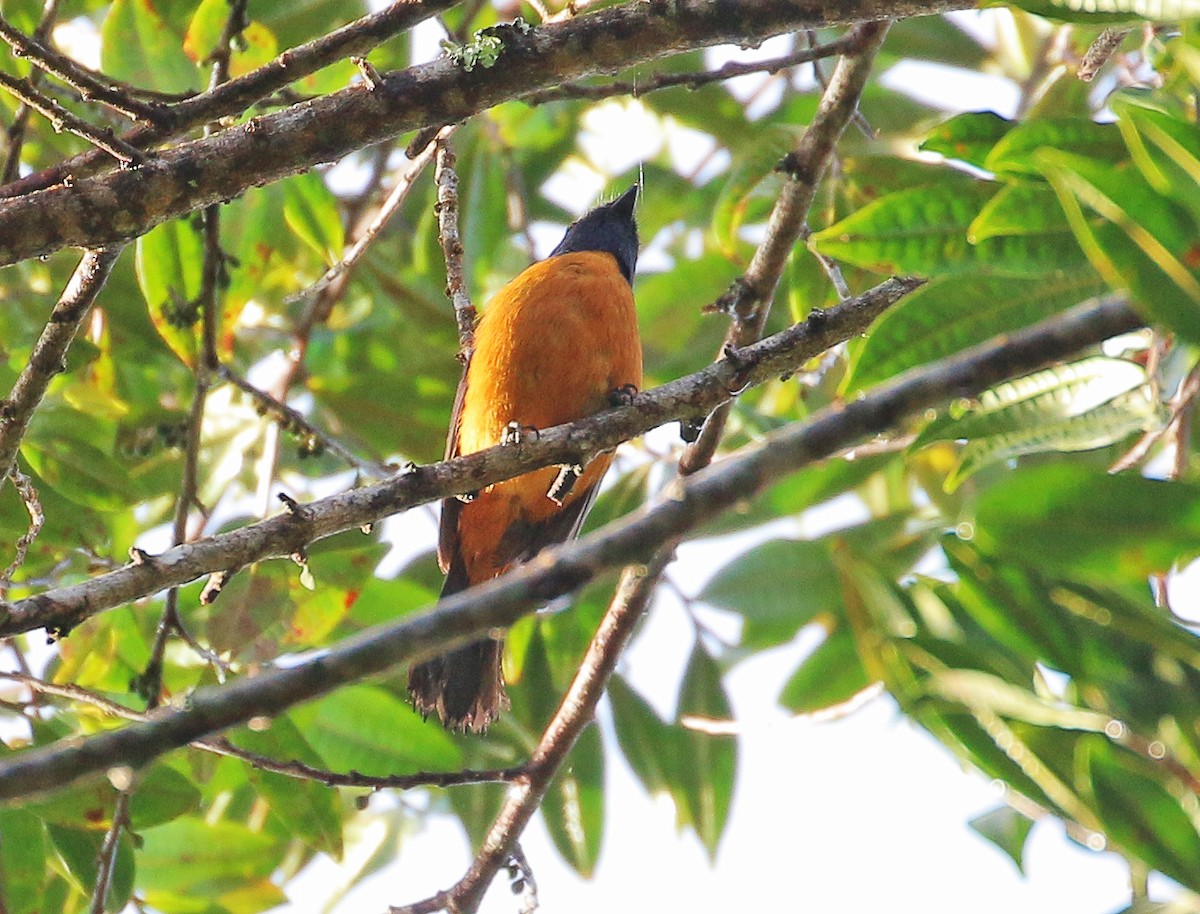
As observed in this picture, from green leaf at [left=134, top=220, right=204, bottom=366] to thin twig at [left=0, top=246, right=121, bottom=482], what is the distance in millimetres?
1182

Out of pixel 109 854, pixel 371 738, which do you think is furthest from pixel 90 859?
pixel 371 738

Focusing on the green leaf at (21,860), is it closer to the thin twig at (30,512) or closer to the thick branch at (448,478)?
the thin twig at (30,512)

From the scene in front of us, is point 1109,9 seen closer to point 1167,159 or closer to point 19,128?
point 1167,159

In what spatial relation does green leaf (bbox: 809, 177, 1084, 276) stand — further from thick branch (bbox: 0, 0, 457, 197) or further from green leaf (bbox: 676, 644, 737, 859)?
green leaf (bbox: 676, 644, 737, 859)

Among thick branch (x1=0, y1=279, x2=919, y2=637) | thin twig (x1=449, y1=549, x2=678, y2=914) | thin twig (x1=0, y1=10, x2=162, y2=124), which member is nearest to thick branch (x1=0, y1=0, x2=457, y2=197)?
thin twig (x1=0, y1=10, x2=162, y2=124)

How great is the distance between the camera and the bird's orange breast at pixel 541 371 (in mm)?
4855

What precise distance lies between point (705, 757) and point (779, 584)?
0.71 meters

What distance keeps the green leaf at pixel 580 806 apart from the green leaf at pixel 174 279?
79.9 inches

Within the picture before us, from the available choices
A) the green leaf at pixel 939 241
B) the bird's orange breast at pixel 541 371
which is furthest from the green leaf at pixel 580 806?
the green leaf at pixel 939 241

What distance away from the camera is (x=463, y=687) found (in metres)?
4.71

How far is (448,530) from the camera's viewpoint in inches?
203

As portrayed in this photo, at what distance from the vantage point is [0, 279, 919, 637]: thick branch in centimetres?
271

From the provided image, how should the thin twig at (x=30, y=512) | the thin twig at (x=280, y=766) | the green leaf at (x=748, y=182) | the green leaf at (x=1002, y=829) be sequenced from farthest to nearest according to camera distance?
the green leaf at (x=748, y=182) < the thin twig at (x=30, y=512) < the thin twig at (x=280, y=766) < the green leaf at (x=1002, y=829)

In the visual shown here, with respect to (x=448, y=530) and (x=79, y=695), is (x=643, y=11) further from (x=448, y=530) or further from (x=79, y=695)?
(x=448, y=530)
